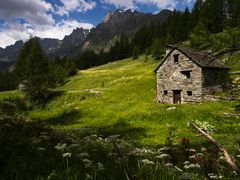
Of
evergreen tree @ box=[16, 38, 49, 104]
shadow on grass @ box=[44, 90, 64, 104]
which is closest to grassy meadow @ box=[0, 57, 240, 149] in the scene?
shadow on grass @ box=[44, 90, 64, 104]

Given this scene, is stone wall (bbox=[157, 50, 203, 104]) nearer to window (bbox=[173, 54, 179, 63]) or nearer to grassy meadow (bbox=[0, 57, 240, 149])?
window (bbox=[173, 54, 179, 63])

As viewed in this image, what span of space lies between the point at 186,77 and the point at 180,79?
108 cm

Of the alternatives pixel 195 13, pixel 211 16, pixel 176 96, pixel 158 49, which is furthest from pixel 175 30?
pixel 176 96

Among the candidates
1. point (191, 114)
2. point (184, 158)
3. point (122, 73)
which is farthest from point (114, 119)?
point (122, 73)

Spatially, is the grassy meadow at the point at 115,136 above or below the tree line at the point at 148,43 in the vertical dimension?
below

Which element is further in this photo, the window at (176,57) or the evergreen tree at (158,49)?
the evergreen tree at (158,49)

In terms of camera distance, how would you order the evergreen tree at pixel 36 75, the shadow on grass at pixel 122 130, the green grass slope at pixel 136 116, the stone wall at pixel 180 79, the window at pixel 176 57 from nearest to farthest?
1. the green grass slope at pixel 136 116
2. the shadow on grass at pixel 122 130
3. the stone wall at pixel 180 79
4. the window at pixel 176 57
5. the evergreen tree at pixel 36 75

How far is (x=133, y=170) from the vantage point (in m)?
5.91

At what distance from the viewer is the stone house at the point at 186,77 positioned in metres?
48.5

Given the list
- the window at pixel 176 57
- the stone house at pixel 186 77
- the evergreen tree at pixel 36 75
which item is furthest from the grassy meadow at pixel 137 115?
the window at pixel 176 57

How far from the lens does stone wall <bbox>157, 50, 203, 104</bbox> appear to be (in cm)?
4875

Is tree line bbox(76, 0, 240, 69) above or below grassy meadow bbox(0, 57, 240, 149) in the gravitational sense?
above

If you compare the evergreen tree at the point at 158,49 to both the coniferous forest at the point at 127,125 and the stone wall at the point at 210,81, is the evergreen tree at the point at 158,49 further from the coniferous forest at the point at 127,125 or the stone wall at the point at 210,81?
the stone wall at the point at 210,81

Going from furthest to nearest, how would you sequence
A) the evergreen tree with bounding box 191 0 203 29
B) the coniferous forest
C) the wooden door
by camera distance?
1. the evergreen tree with bounding box 191 0 203 29
2. the wooden door
3. the coniferous forest
